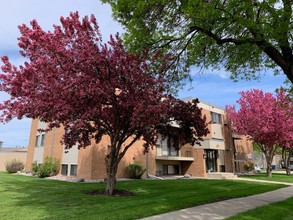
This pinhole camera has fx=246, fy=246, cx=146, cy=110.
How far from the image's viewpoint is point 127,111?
11430mm

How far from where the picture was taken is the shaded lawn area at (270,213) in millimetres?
7883

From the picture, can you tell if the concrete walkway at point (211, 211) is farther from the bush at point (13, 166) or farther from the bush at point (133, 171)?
the bush at point (13, 166)

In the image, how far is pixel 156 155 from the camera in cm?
2542

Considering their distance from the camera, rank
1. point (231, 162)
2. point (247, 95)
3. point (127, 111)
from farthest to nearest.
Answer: point (231, 162), point (247, 95), point (127, 111)

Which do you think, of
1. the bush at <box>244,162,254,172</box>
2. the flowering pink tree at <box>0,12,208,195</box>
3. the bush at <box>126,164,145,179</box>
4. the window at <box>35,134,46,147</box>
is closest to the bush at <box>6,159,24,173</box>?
the window at <box>35,134,46,147</box>

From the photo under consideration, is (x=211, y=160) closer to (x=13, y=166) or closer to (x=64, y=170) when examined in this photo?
(x=64, y=170)

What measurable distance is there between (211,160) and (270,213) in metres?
22.6

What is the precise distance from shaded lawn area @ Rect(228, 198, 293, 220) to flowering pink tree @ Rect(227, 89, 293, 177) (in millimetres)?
17815

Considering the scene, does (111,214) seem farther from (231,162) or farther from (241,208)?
(231,162)

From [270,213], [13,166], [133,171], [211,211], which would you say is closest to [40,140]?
[13,166]

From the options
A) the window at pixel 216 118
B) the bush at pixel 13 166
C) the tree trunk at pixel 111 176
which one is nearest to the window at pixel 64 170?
the bush at pixel 13 166

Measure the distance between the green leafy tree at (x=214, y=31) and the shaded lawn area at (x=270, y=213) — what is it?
14.8 feet

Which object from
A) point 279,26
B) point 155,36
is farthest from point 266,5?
point 155,36

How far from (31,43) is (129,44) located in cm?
461
